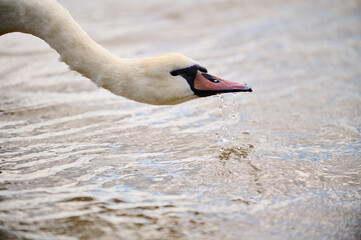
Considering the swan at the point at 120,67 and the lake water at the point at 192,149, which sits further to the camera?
the swan at the point at 120,67

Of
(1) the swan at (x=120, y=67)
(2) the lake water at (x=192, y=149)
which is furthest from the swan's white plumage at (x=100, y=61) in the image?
(2) the lake water at (x=192, y=149)

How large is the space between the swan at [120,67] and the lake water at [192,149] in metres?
0.89

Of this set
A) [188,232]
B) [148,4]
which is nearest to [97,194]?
[188,232]

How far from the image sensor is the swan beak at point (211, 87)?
541cm

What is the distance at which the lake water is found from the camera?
4.79m

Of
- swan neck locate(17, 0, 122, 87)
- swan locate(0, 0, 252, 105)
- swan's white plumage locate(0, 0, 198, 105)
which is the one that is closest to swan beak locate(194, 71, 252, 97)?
swan locate(0, 0, 252, 105)

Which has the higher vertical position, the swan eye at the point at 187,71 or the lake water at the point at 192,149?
the swan eye at the point at 187,71

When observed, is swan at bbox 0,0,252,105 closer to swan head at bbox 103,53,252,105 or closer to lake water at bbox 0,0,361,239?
swan head at bbox 103,53,252,105

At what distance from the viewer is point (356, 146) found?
21.5ft

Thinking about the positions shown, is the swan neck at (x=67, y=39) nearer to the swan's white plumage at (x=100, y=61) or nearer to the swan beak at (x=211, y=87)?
the swan's white plumage at (x=100, y=61)

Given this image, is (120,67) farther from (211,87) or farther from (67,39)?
(211,87)

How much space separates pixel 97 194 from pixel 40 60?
5136 mm

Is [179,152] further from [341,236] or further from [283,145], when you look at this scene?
[341,236]

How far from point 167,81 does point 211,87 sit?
0.45 meters
